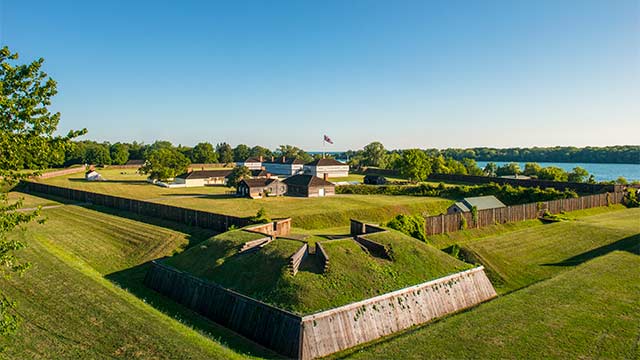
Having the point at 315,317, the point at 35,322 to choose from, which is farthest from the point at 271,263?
the point at 35,322

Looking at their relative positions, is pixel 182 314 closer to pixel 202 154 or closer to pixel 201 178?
pixel 201 178

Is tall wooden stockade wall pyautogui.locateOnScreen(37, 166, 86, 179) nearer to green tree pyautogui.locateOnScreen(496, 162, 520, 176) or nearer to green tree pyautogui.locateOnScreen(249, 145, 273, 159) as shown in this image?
green tree pyautogui.locateOnScreen(249, 145, 273, 159)

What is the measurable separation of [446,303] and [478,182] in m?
56.4

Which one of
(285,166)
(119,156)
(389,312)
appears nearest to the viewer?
(389,312)

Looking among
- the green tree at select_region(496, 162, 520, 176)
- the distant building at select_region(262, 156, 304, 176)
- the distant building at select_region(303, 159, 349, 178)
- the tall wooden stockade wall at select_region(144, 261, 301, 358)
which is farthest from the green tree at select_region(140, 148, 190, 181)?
the green tree at select_region(496, 162, 520, 176)

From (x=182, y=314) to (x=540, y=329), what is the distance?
16.1 metres

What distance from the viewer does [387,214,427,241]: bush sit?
28.1 m

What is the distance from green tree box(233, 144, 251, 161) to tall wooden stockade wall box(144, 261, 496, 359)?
449ft

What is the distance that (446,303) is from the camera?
1897 cm

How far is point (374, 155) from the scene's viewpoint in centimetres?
12644

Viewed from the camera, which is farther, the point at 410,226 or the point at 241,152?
the point at 241,152

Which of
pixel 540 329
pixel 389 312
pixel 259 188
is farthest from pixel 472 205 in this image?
pixel 259 188

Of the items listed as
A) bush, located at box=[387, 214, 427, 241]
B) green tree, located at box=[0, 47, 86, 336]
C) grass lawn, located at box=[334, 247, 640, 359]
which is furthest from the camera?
bush, located at box=[387, 214, 427, 241]

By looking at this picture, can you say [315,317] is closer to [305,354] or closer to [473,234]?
[305,354]
